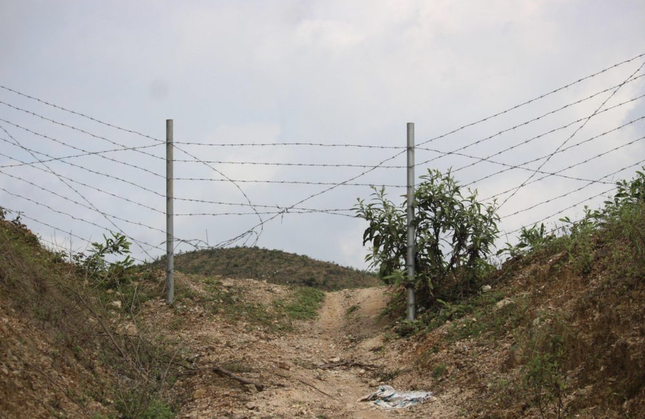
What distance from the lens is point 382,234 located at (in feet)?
40.3

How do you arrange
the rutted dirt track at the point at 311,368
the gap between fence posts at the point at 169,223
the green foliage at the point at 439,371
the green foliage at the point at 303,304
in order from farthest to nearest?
the green foliage at the point at 303,304 → the gap between fence posts at the point at 169,223 → the green foliage at the point at 439,371 → the rutted dirt track at the point at 311,368

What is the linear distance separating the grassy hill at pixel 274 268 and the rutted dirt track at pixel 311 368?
218 inches

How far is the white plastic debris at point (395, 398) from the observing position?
8.27 m

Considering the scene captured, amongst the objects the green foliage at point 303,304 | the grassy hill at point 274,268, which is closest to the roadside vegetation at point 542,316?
the green foliage at point 303,304

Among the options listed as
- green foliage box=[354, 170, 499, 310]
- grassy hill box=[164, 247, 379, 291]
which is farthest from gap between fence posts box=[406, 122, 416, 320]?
grassy hill box=[164, 247, 379, 291]

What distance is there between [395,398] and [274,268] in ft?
43.7

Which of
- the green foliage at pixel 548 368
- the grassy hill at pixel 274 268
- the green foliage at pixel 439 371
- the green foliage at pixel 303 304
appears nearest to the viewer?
the green foliage at pixel 548 368

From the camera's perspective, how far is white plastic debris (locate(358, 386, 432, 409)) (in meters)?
8.27

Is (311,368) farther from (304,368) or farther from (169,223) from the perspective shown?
(169,223)

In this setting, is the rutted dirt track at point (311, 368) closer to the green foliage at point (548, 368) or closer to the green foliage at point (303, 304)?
the green foliage at point (303, 304)

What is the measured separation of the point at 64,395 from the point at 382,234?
6.66 metres

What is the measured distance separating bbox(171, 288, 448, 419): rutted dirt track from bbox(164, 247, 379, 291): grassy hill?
5.55 meters

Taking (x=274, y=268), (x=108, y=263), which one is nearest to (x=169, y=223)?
(x=108, y=263)

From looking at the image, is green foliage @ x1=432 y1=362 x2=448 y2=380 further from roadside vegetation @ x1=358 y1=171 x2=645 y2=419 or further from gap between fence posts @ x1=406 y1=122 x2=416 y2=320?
gap between fence posts @ x1=406 y1=122 x2=416 y2=320
